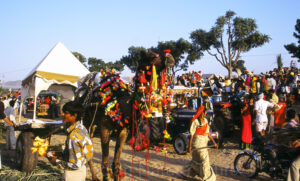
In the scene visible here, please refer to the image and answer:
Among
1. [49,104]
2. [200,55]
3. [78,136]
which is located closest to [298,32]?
[200,55]

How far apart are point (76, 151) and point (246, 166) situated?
462 centimetres

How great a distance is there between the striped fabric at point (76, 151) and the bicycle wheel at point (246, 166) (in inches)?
173

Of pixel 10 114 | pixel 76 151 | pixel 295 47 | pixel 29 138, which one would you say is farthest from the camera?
pixel 295 47

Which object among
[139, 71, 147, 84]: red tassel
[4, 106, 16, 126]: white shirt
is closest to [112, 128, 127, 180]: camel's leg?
[139, 71, 147, 84]: red tassel

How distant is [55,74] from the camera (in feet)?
30.3

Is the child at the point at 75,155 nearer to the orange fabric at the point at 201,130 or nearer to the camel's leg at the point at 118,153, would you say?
the camel's leg at the point at 118,153

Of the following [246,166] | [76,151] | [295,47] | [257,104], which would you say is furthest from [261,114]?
[295,47]

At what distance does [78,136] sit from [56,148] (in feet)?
11.1

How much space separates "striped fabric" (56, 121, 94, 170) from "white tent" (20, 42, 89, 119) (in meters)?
5.38

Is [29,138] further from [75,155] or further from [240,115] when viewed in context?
[240,115]

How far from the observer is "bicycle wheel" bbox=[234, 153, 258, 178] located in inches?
251

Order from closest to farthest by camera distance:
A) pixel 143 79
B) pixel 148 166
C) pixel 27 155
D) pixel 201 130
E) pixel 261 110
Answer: pixel 143 79 → pixel 27 155 → pixel 201 130 → pixel 148 166 → pixel 261 110

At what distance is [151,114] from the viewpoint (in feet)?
16.3

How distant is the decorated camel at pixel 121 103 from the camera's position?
4660 millimetres
